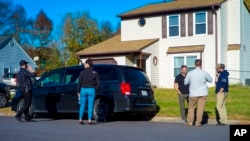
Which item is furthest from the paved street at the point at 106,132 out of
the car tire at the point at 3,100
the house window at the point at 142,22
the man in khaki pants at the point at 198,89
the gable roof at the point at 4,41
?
the gable roof at the point at 4,41

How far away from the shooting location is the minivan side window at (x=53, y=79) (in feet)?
48.4

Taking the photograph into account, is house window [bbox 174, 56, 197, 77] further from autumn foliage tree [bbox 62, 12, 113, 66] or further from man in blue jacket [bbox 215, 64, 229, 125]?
autumn foliage tree [bbox 62, 12, 113, 66]

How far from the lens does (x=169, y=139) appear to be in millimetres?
9766

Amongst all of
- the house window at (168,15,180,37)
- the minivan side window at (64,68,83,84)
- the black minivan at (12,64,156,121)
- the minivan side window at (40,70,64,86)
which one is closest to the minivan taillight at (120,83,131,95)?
the black minivan at (12,64,156,121)

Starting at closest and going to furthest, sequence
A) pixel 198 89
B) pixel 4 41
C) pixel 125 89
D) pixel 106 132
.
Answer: pixel 106 132 < pixel 198 89 < pixel 125 89 < pixel 4 41

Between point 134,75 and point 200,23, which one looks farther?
point 200,23

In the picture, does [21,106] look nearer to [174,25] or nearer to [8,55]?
[174,25]

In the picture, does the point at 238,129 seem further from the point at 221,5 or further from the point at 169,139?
the point at 221,5

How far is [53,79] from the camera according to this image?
1495 centimetres

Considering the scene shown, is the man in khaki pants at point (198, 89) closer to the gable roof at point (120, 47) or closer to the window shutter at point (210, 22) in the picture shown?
the gable roof at point (120, 47)

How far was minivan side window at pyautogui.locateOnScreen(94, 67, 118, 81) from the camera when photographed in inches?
542

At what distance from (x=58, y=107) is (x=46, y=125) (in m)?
1.73

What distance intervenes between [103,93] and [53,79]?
2249 mm

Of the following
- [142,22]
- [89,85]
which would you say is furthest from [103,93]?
[142,22]
